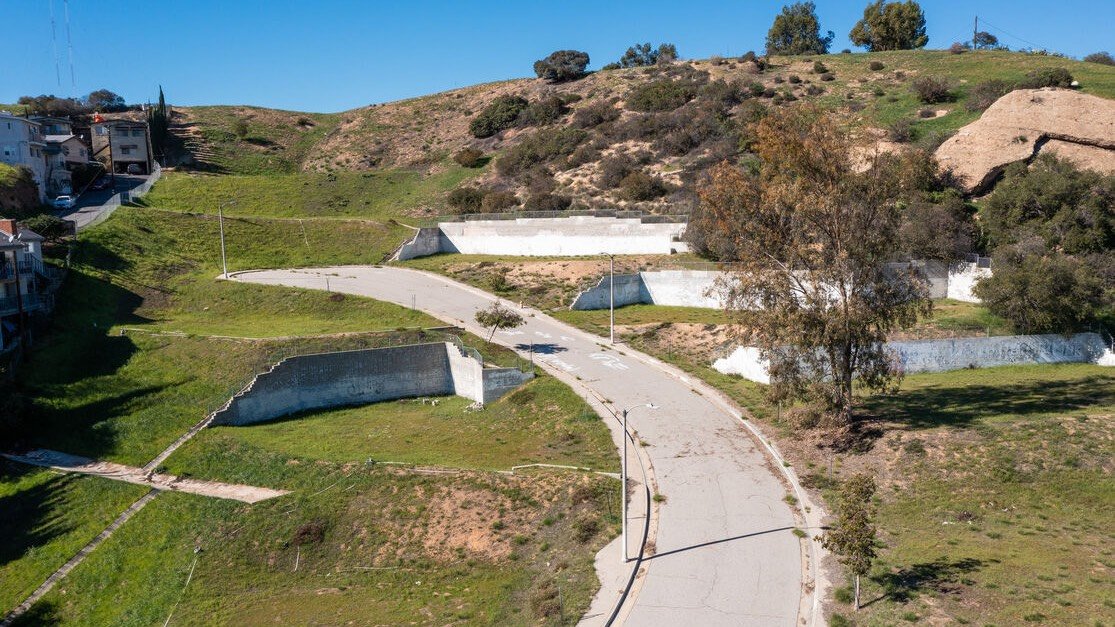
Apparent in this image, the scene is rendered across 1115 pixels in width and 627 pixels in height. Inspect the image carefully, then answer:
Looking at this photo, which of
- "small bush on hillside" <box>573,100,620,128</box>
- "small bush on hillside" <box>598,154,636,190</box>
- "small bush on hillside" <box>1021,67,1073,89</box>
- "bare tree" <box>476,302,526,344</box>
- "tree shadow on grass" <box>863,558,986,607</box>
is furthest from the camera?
"small bush on hillside" <box>573,100,620,128</box>

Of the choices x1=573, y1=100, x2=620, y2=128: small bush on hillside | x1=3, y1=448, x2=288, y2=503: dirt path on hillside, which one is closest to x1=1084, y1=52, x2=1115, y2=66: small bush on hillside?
x1=573, y1=100, x2=620, y2=128: small bush on hillside

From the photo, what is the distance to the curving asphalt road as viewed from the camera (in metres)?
24.1

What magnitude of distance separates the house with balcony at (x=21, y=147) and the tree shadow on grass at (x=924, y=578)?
7712cm

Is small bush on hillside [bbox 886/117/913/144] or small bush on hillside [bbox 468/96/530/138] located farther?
small bush on hillside [bbox 468/96/530/138]

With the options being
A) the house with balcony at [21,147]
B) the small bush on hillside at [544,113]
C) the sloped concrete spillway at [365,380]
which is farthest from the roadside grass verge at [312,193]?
the sloped concrete spillway at [365,380]

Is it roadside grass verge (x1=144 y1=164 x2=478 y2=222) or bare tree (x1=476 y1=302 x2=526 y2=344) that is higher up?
roadside grass verge (x1=144 y1=164 x2=478 y2=222)

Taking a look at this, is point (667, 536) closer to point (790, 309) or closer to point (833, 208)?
point (790, 309)

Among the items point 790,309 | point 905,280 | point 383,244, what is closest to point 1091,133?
point 905,280

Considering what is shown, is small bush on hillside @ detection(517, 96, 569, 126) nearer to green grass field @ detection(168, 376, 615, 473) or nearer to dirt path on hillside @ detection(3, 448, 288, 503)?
green grass field @ detection(168, 376, 615, 473)

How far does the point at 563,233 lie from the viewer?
232 feet

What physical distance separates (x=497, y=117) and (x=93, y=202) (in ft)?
175

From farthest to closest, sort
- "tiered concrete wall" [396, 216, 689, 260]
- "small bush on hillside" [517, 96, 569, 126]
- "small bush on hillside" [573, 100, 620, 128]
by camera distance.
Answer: "small bush on hillside" [517, 96, 569, 126]
"small bush on hillside" [573, 100, 620, 128]
"tiered concrete wall" [396, 216, 689, 260]

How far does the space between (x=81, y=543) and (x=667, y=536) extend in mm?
25179

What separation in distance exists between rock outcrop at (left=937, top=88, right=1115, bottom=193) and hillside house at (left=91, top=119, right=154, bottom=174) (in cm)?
8831
